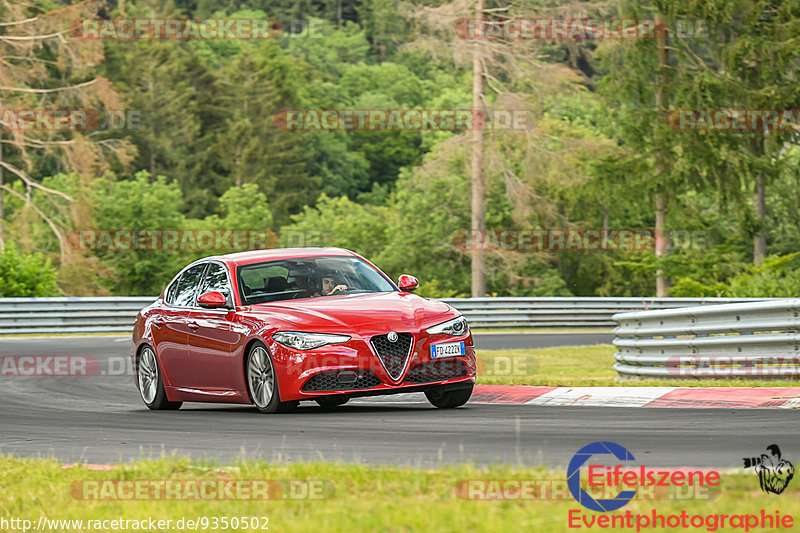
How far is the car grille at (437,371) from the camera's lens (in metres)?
11.0

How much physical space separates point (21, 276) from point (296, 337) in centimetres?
2524

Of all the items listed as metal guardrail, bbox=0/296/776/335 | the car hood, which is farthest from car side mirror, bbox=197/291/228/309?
metal guardrail, bbox=0/296/776/335

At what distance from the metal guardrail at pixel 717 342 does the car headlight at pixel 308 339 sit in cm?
539

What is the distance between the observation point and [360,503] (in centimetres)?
615

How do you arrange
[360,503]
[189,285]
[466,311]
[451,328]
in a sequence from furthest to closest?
[466,311] → [189,285] → [451,328] → [360,503]

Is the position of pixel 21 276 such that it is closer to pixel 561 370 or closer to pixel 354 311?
pixel 561 370

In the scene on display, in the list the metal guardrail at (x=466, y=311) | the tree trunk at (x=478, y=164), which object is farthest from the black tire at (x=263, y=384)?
the tree trunk at (x=478, y=164)

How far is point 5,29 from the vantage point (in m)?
47.3

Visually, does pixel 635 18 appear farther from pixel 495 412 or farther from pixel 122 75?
pixel 122 75

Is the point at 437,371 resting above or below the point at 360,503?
below

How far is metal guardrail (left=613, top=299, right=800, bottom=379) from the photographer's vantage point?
543 inches

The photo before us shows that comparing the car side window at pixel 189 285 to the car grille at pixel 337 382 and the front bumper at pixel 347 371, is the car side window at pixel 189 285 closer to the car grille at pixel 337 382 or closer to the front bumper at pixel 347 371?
the front bumper at pixel 347 371

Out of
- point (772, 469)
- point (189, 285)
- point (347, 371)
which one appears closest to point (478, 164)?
point (189, 285)

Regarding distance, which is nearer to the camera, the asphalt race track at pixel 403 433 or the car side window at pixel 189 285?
the asphalt race track at pixel 403 433
